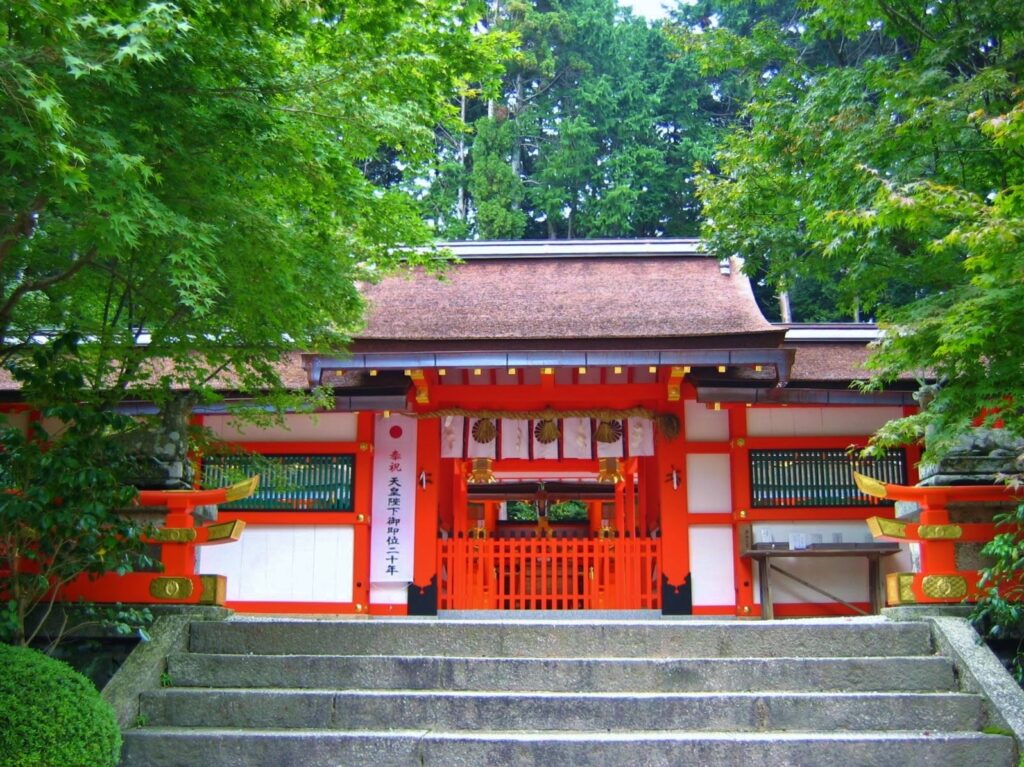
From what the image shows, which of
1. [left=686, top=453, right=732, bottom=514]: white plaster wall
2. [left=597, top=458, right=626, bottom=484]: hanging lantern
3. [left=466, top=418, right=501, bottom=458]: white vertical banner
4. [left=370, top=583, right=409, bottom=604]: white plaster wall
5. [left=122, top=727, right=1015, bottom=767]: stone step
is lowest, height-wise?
[left=122, top=727, right=1015, bottom=767]: stone step

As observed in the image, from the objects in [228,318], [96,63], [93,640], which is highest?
[96,63]

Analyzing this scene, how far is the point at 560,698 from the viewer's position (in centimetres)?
567

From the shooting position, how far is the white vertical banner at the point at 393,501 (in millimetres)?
10805

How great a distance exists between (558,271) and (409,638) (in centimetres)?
759

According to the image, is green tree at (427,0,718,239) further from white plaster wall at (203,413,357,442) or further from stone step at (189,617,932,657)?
stone step at (189,617,932,657)

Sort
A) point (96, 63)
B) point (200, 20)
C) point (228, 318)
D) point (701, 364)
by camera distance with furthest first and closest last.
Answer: point (701, 364)
point (228, 318)
point (200, 20)
point (96, 63)

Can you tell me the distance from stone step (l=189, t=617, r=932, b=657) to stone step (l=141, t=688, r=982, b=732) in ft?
1.89

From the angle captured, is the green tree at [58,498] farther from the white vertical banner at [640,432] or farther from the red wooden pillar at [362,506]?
the white vertical banner at [640,432]

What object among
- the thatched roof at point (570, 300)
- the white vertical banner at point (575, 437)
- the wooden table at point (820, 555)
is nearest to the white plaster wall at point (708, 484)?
the wooden table at point (820, 555)

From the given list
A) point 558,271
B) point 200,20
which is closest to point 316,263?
point 200,20

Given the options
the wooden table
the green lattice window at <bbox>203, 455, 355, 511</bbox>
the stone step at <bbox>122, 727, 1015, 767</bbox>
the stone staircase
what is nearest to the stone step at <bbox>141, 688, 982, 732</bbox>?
the stone staircase

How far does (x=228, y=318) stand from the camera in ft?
22.5

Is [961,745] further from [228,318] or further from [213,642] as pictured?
→ [228,318]

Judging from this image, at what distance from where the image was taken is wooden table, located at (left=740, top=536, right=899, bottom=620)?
10164 millimetres
